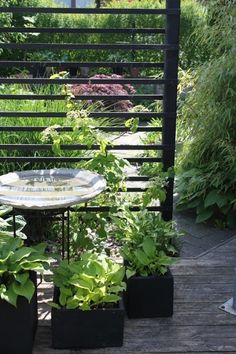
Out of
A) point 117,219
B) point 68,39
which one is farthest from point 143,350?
point 68,39

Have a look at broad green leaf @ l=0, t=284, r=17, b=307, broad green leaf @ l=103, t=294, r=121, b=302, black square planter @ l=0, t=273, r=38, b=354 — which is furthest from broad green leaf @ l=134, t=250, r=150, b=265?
broad green leaf @ l=0, t=284, r=17, b=307

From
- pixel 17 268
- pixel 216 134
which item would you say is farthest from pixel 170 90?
pixel 17 268

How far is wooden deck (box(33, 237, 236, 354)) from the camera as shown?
8.30ft

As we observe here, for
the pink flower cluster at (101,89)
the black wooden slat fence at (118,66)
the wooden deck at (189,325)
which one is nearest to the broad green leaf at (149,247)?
the wooden deck at (189,325)

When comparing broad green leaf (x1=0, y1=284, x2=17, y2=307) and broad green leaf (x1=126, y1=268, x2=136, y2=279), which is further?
broad green leaf (x1=126, y1=268, x2=136, y2=279)

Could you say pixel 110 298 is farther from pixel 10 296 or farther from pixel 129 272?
pixel 10 296

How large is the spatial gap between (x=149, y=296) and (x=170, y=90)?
1275 millimetres

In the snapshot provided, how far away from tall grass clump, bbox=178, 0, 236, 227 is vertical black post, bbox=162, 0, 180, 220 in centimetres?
70

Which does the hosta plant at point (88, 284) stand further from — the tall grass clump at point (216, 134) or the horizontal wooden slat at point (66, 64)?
the tall grass clump at point (216, 134)

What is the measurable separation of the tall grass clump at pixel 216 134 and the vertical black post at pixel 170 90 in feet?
2.30

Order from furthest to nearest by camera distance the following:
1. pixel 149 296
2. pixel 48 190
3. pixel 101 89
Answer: pixel 101 89 → pixel 149 296 → pixel 48 190

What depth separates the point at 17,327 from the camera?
2414mm

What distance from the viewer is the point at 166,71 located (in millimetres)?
3291

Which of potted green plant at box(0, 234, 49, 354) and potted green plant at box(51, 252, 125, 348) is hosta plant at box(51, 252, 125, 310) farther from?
potted green plant at box(0, 234, 49, 354)
